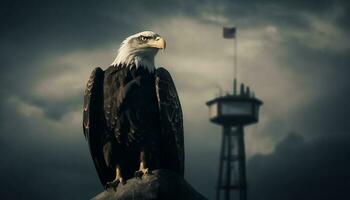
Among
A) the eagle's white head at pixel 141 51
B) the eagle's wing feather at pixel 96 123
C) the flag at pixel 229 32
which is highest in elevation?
the flag at pixel 229 32

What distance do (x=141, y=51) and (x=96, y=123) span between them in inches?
42.4

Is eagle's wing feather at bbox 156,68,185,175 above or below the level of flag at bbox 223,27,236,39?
below

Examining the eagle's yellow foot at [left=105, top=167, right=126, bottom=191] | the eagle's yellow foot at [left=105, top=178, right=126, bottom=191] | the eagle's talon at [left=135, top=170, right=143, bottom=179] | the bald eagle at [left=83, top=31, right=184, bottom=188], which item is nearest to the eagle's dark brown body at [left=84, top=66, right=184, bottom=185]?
the bald eagle at [left=83, top=31, right=184, bottom=188]

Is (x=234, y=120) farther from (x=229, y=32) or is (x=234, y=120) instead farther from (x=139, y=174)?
(x=139, y=174)

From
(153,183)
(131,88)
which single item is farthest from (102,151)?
(153,183)

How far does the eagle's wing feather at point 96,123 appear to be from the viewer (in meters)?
9.62

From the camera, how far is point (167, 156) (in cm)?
959

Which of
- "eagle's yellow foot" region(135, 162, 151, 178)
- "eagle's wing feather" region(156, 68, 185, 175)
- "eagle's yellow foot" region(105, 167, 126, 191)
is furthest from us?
"eagle's wing feather" region(156, 68, 185, 175)

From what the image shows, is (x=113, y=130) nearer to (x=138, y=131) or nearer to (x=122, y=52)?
(x=138, y=131)

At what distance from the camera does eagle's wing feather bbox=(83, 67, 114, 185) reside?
9.62 metres

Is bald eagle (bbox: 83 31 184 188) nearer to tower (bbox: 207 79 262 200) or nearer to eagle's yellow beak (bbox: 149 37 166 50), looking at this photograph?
eagle's yellow beak (bbox: 149 37 166 50)

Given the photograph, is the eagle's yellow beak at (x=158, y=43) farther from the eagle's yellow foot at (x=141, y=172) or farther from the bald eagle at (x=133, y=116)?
the eagle's yellow foot at (x=141, y=172)

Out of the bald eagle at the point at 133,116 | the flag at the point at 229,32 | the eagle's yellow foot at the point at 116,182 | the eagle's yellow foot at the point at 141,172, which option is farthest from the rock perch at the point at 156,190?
the flag at the point at 229,32

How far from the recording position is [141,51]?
9.73 meters
